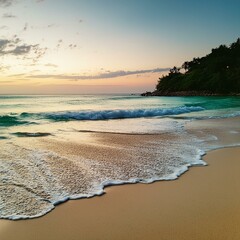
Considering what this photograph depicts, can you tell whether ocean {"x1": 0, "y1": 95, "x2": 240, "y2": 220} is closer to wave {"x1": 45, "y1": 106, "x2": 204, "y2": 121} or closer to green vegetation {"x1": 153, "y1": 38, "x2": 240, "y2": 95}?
wave {"x1": 45, "y1": 106, "x2": 204, "y2": 121}

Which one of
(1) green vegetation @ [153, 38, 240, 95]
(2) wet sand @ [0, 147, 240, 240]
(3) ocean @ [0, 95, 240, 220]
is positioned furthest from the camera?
(1) green vegetation @ [153, 38, 240, 95]

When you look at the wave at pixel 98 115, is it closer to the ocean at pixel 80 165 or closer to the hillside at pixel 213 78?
the ocean at pixel 80 165

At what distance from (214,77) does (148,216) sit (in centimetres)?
7988

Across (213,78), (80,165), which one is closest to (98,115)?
(80,165)

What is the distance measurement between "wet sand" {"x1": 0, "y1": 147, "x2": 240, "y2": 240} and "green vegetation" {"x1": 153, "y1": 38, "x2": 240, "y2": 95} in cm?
7512

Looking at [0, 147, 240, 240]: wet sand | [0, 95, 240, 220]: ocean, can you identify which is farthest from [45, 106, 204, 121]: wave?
[0, 147, 240, 240]: wet sand

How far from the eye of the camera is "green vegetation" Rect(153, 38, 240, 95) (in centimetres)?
7562

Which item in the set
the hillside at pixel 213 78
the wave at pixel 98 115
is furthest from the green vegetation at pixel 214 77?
the wave at pixel 98 115

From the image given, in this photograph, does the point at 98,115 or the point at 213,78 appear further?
the point at 213,78

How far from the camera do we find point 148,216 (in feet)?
10.0

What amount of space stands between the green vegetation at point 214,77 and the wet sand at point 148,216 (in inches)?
2957

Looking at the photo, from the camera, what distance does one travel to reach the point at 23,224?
2.90m

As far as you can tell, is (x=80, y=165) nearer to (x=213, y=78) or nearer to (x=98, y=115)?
(x=98, y=115)

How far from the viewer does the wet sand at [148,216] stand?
2688mm
